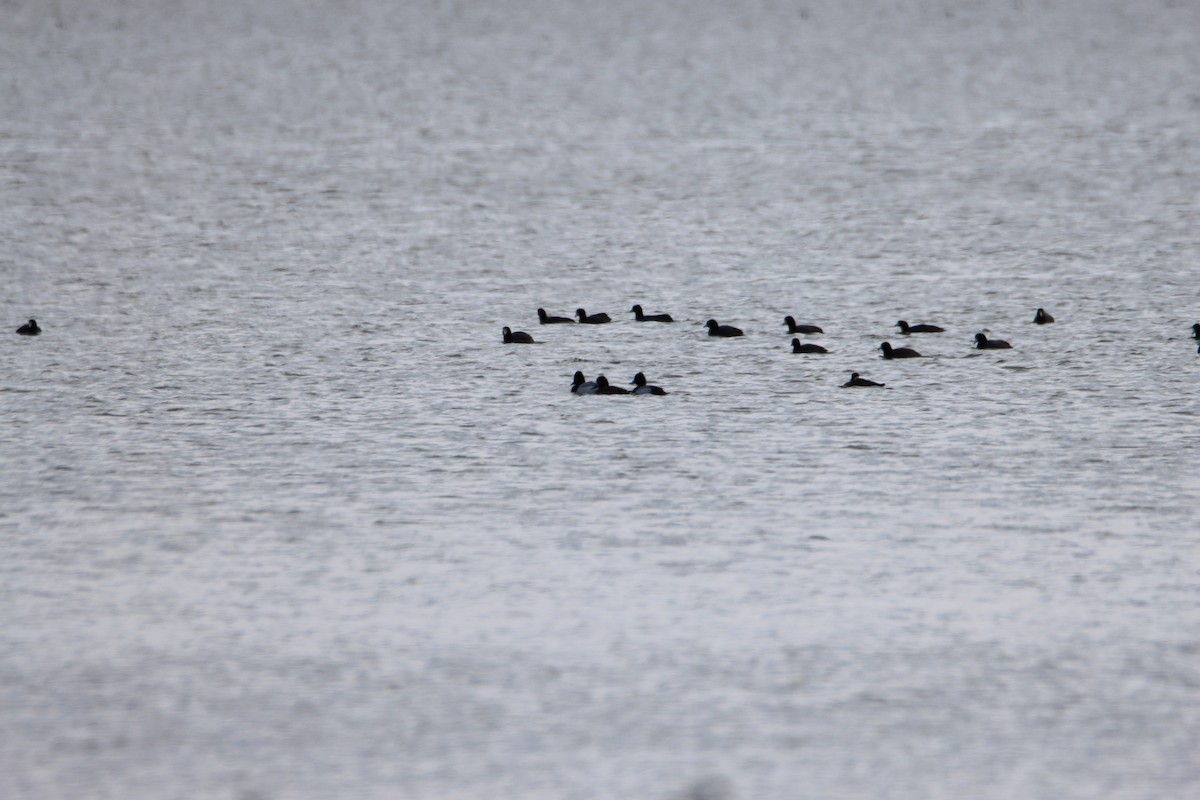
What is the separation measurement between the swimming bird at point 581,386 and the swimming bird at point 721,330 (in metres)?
3.21

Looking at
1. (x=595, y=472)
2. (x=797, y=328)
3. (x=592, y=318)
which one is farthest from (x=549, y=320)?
(x=595, y=472)

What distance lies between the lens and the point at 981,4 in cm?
5862

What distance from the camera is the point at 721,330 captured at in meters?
20.8

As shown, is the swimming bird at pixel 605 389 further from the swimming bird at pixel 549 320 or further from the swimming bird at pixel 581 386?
the swimming bird at pixel 549 320

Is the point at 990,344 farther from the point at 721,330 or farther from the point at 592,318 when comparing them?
the point at 592,318

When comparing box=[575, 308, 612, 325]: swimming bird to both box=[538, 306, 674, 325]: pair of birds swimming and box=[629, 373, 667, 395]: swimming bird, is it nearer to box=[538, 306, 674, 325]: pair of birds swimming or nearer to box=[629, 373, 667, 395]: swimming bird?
box=[538, 306, 674, 325]: pair of birds swimming

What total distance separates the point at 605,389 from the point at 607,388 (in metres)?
0.03

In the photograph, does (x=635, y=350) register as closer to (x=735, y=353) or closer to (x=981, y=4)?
(x=735, y=353)

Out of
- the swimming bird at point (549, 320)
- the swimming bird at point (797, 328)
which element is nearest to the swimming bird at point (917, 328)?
the swimming bird at point (797, 328)

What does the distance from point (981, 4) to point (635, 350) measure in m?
42.8

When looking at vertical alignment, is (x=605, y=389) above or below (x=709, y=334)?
below

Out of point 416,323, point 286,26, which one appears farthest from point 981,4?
point 416,323

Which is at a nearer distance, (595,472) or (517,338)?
(595,472)

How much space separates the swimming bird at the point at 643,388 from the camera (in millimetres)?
17672
